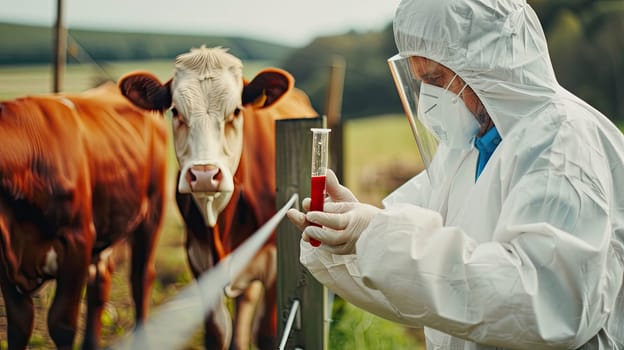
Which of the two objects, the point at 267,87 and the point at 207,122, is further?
the point at 267,87

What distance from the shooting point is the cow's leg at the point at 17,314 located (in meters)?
3.20

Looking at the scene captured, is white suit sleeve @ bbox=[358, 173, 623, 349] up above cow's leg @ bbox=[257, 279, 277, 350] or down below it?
above

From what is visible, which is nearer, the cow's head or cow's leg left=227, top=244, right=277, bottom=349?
the cow's head

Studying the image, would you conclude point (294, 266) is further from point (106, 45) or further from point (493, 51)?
point (106, 45)

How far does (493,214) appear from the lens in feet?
6.41

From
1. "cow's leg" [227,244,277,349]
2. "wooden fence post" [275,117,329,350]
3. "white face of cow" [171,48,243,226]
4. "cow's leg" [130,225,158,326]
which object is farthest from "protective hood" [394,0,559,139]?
"cow's leg" [130,225,158,326]

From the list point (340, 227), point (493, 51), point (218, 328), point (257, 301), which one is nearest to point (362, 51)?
point (257, 301)

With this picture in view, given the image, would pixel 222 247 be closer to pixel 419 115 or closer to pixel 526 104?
pixel 419 115

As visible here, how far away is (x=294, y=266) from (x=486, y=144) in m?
1.04

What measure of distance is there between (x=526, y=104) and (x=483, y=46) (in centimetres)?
18

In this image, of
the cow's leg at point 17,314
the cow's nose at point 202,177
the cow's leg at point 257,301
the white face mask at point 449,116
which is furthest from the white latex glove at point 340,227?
the cow's leg at point 17,314

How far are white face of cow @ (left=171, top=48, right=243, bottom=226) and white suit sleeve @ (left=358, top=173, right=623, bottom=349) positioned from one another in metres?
1.46

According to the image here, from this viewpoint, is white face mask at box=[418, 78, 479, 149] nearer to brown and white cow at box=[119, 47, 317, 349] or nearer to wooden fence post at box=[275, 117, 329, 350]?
wooden fence post at box=[275, 117, 329, 350]

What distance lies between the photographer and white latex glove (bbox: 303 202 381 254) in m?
1.82
